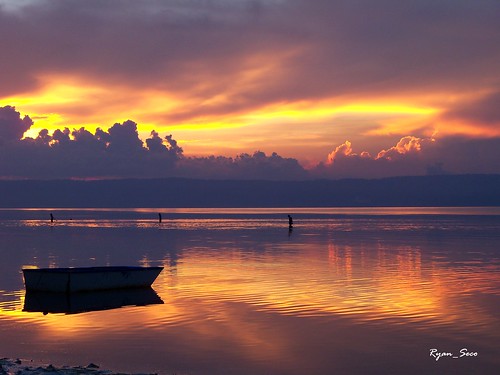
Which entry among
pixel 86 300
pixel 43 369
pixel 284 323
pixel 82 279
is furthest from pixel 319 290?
pixel 43 369

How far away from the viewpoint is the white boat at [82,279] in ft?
121

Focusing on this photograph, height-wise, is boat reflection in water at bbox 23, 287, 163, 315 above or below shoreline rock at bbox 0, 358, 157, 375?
below

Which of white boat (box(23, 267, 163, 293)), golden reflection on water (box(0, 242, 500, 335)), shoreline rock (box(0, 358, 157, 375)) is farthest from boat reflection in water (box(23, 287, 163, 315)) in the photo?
shoreline rock (box(0, 358, 157, 375))

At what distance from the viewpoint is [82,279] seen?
37.3 meters

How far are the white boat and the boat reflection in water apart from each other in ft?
0.94

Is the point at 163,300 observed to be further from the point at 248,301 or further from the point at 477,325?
the point at 477,325

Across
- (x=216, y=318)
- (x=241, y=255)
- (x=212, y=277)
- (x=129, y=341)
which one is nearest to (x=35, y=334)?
(x=129, y=341)

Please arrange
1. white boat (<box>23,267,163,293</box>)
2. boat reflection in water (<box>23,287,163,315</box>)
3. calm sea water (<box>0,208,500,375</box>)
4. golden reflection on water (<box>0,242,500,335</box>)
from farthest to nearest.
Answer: white boat (<box>23,267,163,293</box>) < boat reflection in water (<box>23,287,163,315</box>) < golden reflection on water (<box>0,242,500,335</box>) < calm sea water (<box>0,208,500,375</box>)

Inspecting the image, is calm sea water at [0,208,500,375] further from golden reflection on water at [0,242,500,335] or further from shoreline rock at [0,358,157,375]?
shoreline rock at [0,358,157,375]

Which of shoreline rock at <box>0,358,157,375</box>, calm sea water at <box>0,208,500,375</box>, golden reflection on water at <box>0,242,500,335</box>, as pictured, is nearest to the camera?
shoreline rock at <box>0,358,157,375</box>

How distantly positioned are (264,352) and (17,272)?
32174 millimetres

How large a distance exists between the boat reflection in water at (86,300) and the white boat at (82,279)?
0.29m

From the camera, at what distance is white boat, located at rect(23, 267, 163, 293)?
36906mm

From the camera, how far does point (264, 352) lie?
75.2 ft
